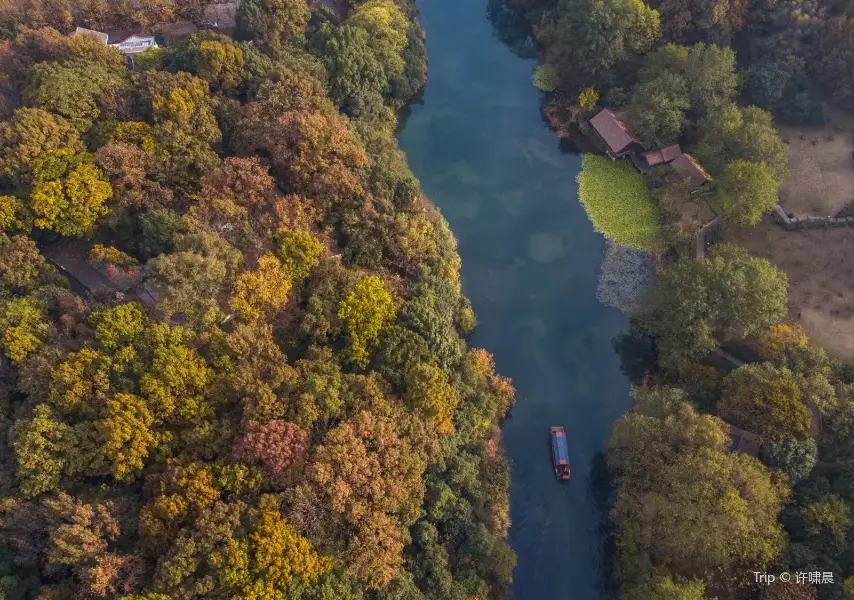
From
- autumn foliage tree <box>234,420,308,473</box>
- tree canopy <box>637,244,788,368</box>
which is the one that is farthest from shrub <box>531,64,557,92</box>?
autumn foliage tree <box>234,420,308,473</box>

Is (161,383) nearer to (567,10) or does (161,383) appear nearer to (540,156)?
(540,156)

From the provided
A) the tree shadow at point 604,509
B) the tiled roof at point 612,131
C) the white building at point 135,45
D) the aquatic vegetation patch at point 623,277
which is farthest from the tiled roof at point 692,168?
the white building at point 135,45

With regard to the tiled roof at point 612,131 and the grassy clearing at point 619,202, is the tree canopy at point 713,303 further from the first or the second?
the tiled roof at point 612,131

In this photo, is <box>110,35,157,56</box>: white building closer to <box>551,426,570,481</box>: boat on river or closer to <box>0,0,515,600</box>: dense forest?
<box>0,0,515,600</box>: dense forest

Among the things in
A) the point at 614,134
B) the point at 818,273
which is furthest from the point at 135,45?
the point at 818,273

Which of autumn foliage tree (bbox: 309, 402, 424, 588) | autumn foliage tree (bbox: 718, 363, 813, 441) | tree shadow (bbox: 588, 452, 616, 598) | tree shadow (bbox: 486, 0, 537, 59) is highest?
tree shadow (bbox: 486, 0, 537, 59)

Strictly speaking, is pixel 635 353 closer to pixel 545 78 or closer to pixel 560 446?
pixel 560 446
